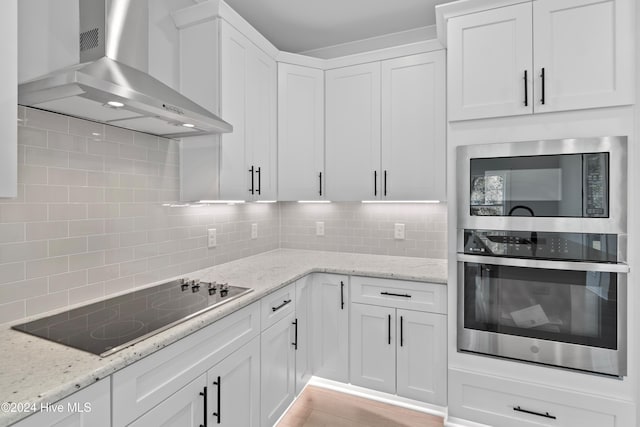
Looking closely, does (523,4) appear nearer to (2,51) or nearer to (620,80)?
(620,80)

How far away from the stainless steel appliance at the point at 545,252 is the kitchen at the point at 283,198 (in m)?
0.07

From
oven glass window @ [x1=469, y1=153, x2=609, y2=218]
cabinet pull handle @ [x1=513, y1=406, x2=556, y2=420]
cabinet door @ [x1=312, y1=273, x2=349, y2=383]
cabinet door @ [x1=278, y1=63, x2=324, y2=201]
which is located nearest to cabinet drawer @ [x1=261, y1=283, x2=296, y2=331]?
cabinet door @ [x1=312, y1=273, x2=349, y2=383]

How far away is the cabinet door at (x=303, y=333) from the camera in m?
2.15

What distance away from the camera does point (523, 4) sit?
1767 millimetres

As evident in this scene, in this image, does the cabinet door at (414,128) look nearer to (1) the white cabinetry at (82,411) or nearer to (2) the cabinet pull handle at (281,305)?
(2) the cabinet pull handle at (281,305)

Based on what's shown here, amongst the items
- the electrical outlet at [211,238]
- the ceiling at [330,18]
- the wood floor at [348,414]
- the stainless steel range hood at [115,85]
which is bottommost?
the wood floor at [348,414]

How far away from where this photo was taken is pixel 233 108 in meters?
2.03

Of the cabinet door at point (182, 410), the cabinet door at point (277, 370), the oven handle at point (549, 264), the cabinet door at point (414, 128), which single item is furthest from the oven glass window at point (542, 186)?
the cabinet door at point (182, 410)

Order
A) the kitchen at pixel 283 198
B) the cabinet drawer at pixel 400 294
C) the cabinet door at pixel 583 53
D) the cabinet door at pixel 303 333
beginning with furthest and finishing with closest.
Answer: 1. the cabinet door at pixel 303 333
2. the cabinet drawer at pixel 400 294
3. the cabinet door at pixel 583 53
4. the kitchen at pixel 283 198

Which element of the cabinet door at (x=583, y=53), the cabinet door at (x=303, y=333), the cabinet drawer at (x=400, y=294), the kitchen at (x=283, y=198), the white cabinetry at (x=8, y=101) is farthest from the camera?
the cabinet door at (x=303, y=333)

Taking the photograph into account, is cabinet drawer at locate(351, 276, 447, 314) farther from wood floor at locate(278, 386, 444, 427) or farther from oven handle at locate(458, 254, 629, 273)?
wood floor at locate(278, 386, 444, 427)

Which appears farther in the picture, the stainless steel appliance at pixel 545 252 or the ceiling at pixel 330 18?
the ceiling at pixel 330 18

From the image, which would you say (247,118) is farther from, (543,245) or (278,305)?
(543,245)

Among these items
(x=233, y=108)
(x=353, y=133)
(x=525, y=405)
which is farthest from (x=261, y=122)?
(x=525, y=405)
